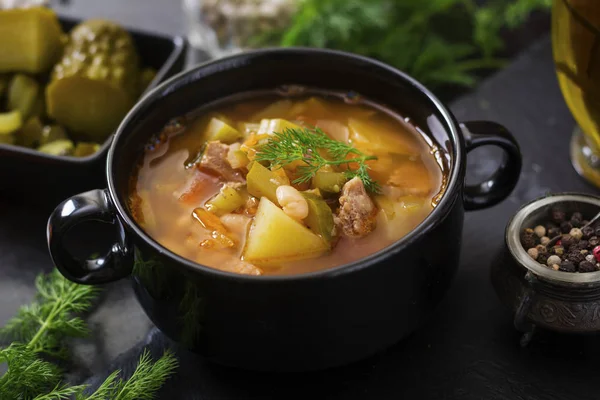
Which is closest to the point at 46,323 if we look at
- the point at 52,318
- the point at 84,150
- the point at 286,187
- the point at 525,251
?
the point at 52,318

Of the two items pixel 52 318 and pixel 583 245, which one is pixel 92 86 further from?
pixel 583 245

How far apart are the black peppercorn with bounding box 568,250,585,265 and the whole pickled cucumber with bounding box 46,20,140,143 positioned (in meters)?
1.54

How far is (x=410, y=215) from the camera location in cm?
198

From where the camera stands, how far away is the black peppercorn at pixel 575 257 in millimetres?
1955

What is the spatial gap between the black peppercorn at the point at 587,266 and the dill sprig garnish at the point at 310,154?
54cm

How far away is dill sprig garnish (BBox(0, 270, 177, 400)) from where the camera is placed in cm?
194

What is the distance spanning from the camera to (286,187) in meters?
1.93

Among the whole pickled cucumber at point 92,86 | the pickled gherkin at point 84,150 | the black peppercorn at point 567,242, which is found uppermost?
the black peppercorn at point 567,242

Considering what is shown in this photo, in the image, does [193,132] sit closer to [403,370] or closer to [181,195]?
[181,195]

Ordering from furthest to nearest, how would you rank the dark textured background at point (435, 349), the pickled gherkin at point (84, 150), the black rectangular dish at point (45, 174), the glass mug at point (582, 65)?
the pickled gherkin at point (84, 150), the black rectangular dish at point (45, 174), the glass mug at point (582, 65), the dark textured background at point (435, 349)

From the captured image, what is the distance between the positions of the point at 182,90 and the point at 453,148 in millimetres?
820

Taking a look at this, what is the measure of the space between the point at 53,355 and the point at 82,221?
1.53 feet

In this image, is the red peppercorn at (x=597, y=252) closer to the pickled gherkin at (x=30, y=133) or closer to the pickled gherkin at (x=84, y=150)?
the pickled gherkin at (x=84, y=150)

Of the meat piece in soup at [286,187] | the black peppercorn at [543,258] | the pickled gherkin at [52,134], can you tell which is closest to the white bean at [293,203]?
the meat piece in soup at [286,187]
